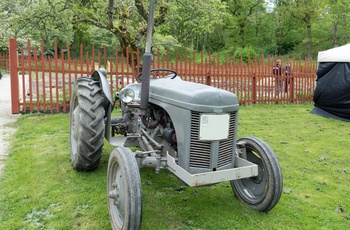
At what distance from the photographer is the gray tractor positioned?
277 cm

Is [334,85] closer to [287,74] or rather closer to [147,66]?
[287,74]

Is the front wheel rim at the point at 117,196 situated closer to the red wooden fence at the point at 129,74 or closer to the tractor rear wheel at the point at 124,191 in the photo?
the tractor rear wheel at the point at 124,191

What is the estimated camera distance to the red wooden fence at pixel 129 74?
8078 millimetres

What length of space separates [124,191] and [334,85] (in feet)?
28.6

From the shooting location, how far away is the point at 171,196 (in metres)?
3.69

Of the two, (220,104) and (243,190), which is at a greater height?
(220,104)

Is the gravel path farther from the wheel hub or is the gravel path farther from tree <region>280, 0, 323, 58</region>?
tree <region>280, 0, 323, 58</region>

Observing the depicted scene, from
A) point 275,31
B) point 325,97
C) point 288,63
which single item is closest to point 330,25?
point 275,31

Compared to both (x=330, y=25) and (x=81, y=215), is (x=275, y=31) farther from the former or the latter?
(x=81, y=215)

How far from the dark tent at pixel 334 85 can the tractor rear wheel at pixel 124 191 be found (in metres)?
8.28

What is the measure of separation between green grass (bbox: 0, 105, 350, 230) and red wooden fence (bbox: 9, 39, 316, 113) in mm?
2577

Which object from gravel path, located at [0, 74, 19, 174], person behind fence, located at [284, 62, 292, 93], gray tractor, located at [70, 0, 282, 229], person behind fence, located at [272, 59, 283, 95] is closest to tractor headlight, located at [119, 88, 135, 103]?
gray tractor, located at [70, 0, 282, 229]

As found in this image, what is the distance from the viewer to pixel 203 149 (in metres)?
2.91

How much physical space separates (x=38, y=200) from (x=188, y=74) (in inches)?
276
